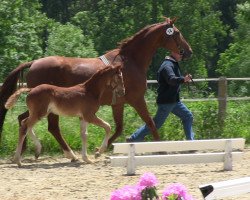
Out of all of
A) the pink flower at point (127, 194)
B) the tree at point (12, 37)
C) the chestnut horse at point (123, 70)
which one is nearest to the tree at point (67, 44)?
the tree at point (12, 37)

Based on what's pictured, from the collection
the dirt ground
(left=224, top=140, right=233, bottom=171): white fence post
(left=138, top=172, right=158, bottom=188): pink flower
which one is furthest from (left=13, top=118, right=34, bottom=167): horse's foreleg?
(left=138, top=172, right=158, bottom=188): pink flower

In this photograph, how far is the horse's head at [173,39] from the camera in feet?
38.2

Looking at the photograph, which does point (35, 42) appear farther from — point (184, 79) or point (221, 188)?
point (221, 188)

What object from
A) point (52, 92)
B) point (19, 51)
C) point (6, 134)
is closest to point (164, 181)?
point (52, 92)

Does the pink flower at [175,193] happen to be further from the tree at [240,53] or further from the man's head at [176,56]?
the tree at [240,53]

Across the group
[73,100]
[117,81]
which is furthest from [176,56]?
[73,100]

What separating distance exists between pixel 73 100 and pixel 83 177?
1572mm

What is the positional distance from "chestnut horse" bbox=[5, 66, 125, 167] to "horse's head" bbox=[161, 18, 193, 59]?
116cm

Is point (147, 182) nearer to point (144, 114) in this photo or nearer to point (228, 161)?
point (228, 161)

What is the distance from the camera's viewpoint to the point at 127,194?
17.0 ft

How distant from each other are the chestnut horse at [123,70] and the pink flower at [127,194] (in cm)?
590

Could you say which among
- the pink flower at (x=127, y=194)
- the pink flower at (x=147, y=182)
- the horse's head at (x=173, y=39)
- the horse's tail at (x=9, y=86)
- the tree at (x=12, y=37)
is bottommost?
the pink flower at (x=127, y=194)

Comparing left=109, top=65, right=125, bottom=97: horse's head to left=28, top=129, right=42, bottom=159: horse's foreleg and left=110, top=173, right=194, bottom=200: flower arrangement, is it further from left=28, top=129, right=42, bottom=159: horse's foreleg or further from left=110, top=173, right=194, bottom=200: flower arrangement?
left=110, top=173, right=194, bottom=200: flower arrangement

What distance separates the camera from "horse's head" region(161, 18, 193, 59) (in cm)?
1163
